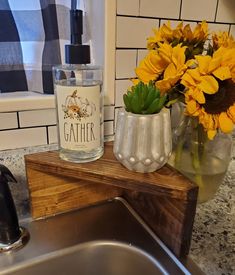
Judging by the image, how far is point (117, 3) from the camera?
614 millimetres

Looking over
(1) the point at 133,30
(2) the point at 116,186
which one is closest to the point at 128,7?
(1) the point at 133,30

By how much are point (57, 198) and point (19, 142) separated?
6.9 inches

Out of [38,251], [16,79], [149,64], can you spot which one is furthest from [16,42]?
[38,251]

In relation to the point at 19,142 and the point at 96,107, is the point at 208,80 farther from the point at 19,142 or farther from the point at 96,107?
the point at 19,142

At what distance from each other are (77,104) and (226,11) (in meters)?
0.54

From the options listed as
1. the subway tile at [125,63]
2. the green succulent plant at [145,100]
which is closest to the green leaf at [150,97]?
the green succulent plant at [145,100]

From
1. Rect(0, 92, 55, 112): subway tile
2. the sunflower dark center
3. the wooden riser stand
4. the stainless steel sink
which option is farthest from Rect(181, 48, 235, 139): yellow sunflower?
Rect(0, 92, 55, 112): subway tile

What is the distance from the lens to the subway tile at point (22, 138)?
2.08ft

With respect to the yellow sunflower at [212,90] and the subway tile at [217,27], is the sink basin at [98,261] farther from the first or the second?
the subway tile at [217,27]

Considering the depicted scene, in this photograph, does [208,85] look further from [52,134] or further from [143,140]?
[52,134]

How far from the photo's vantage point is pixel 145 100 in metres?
0.43

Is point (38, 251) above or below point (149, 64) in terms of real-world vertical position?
below

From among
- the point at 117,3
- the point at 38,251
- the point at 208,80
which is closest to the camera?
the point at 208,80

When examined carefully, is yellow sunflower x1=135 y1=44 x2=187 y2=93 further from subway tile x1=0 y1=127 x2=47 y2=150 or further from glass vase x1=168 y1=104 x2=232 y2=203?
subway tile x1=0 y1=127 x2=47 y2=150
